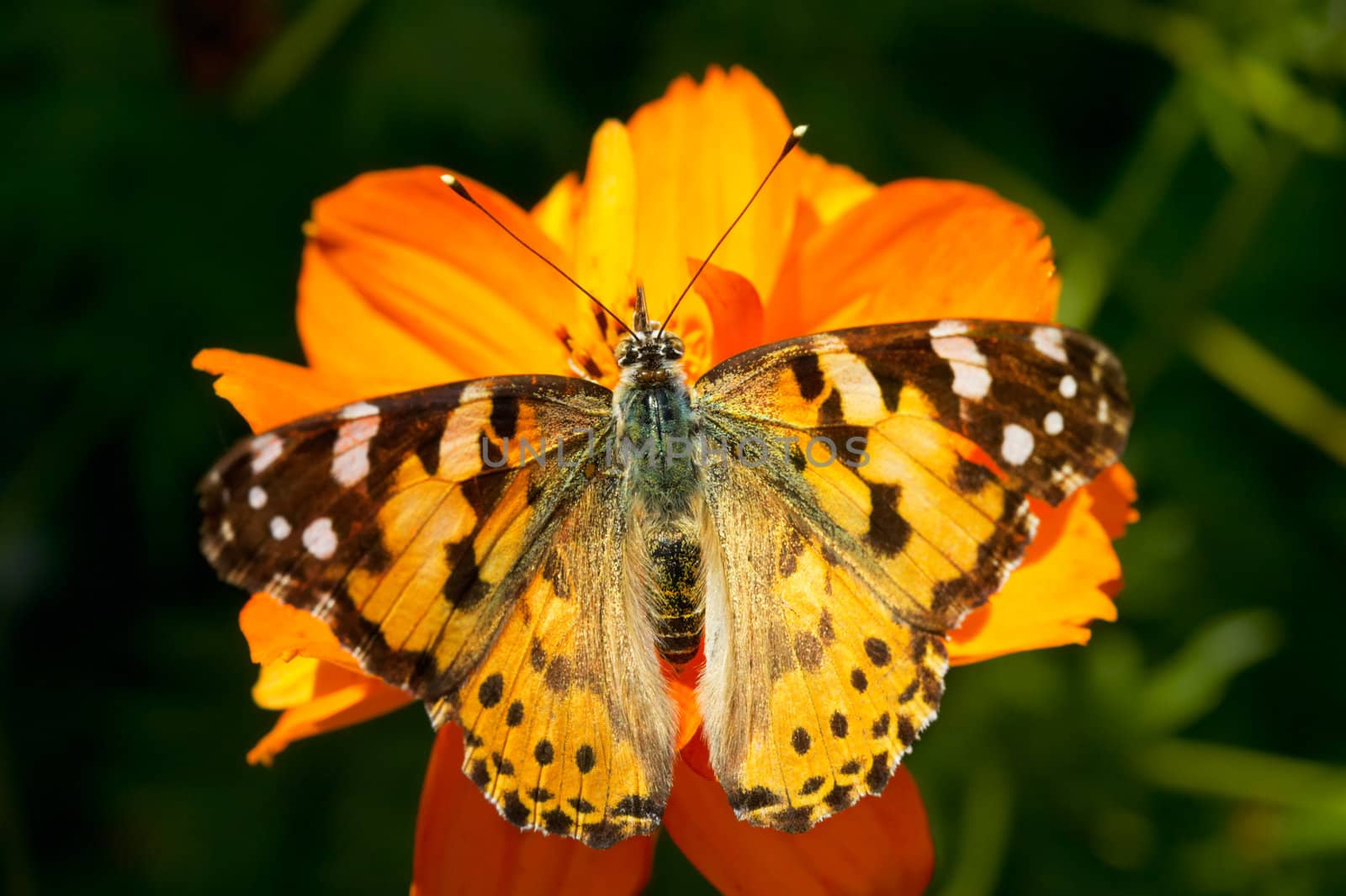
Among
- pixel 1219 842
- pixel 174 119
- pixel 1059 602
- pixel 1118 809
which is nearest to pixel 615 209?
pixel 1059 602

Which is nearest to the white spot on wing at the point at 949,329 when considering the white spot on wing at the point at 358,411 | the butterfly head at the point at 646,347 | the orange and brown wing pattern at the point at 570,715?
the butterfly head at the point at 646,347

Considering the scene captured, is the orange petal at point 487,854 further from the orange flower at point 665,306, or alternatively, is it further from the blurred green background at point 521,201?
the blurred green background at point 521,201

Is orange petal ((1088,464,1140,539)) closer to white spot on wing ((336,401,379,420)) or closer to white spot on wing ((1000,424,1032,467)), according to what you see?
white spot on wing ((1000,424,1032,467))

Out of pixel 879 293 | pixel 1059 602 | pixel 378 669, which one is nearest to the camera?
pixel 378 669

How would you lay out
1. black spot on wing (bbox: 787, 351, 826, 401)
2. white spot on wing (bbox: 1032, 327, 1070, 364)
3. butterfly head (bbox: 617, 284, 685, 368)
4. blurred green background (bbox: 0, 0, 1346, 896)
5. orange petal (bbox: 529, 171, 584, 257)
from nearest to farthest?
white spot on wing (bbox: 1032, 327, 1070, 364) → black spot on wing (bbox: 787, 351, 826, 401) → butterfly head (bbox: 617, 284, 685, 368) → orange petal (bbox: 529, 171, 584, 257) → blurred green background (bbox: 0, 0, 1346, 896)

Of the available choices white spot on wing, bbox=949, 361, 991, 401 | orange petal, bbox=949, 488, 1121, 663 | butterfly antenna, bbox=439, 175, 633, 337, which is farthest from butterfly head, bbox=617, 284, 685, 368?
orange petal, bbox=949, 488, 1121, 663

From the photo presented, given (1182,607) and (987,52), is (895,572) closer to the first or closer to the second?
(1182,607)

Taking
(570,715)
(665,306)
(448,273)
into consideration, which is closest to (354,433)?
(570,715)
